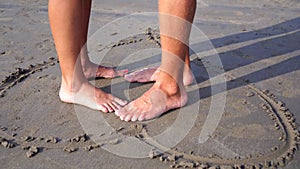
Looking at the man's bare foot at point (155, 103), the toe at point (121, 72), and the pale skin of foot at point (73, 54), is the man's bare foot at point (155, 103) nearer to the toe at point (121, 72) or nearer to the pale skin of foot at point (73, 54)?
the pale skin of foot at point (73, 54)

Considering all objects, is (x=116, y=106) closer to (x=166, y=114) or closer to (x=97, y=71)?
(x=166, y=114)

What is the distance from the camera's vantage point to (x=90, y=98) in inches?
75.2

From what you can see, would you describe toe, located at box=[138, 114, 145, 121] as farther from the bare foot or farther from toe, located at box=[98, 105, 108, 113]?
the bare foot

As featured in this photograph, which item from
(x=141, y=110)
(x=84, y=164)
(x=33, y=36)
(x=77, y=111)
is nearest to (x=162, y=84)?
(x=141, y=110)

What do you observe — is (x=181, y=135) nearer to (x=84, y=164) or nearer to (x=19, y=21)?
(x=84, y=164)

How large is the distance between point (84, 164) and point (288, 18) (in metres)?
2.51

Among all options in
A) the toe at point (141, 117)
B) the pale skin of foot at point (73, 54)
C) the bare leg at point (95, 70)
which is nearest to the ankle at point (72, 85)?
the pale skin of foot at point (73, 54)

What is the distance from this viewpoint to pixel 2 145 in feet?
5.36

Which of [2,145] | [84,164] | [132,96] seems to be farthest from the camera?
[132,96]

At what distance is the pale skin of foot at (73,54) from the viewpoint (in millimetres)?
1759

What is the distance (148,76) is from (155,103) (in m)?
0.33

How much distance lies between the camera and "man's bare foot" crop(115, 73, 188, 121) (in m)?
1.82

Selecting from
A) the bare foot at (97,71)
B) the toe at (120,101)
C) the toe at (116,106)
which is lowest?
the bare foot at (97,71)

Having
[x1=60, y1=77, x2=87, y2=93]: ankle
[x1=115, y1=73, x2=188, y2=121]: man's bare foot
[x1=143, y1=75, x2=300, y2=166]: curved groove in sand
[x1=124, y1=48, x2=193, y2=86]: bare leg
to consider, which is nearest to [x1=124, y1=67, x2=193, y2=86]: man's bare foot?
[x1=124, y1=48, x2=193, y2=86]: bare leg
